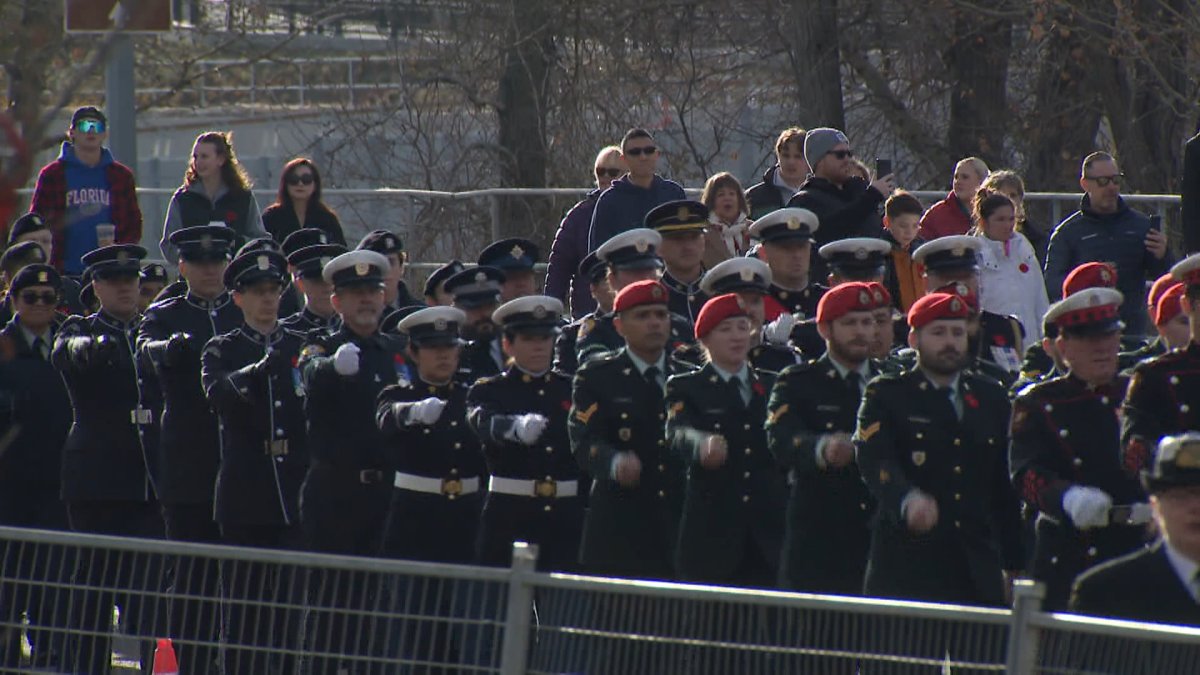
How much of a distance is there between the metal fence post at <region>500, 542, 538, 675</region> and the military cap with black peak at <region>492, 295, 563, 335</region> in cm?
292

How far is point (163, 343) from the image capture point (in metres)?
8.70

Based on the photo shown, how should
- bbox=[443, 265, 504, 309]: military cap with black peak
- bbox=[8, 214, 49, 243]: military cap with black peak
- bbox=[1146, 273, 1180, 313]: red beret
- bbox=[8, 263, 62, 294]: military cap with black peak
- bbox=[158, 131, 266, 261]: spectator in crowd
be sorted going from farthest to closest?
bbox=[158, 131, 266, 261]: spectator in crowd, bbox=[8, 214, 49, 243]: military cap with black peak, bbox=[8, 263, 62, 294]: military cap with black peak, bbox=[443, 265, 504, 309]: military cap with black peak, bbox=[1146, 273, 1180, 313]: red beret

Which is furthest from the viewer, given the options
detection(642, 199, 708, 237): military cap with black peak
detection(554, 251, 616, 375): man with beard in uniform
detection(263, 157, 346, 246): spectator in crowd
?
detection(263, 157, 346, 246): spectator in crowd

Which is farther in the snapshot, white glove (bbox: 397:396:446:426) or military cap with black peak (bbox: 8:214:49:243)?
military cap with black peak (bbox: 8:214:49:243)

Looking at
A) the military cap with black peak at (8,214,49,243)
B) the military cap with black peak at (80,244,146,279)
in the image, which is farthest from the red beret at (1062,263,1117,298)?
the military cap with black peak at (8,214,49,243)

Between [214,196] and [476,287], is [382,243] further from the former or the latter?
[214,196]

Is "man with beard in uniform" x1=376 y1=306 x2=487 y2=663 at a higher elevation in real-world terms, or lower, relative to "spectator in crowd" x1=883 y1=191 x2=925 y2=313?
lower

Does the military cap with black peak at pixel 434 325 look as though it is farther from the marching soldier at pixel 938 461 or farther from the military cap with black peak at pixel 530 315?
the marching soldier at pixel 938 461

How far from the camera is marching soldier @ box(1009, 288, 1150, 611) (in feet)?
22.5

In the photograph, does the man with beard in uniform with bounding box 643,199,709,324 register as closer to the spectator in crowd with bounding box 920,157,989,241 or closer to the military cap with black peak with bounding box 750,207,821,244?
the military cap with black peak with bounding box 750,207,821,244

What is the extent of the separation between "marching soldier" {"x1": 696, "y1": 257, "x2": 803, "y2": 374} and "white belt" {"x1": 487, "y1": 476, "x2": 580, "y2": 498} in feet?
2.18

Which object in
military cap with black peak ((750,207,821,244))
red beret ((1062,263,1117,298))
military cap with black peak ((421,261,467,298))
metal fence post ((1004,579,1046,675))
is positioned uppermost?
military cap with black peak ((750,207,821,244))

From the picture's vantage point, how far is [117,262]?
9336mm

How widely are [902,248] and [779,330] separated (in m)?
2.42
